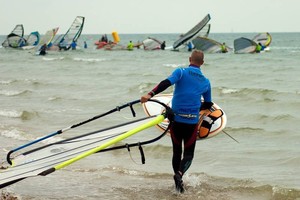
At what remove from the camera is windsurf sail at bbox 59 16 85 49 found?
49500 millimetres

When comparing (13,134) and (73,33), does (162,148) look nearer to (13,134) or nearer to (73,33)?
(13,134)

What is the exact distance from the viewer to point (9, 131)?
37.2ft

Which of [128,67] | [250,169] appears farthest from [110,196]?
[128,67]

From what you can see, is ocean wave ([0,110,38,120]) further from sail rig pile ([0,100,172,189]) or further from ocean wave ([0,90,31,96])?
sail rig pile ([0,100,172,189])

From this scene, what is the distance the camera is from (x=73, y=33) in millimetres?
52406

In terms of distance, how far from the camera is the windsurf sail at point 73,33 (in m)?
49.5

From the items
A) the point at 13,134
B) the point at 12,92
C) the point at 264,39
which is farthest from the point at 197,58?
the point at 264,39

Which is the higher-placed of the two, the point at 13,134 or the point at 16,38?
the point at 13,134

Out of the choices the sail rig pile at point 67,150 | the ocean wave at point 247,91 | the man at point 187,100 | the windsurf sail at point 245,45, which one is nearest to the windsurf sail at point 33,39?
the windsurf sail at point 245,45

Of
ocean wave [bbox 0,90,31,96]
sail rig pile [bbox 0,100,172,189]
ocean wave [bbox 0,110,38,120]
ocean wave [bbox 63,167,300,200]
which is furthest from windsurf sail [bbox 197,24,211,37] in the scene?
sail rig pile [bbox 0,100,172,189]

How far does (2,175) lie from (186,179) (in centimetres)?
304

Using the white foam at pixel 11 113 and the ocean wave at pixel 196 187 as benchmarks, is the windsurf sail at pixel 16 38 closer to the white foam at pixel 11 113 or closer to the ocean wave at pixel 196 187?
the white foam at pixel 11 113

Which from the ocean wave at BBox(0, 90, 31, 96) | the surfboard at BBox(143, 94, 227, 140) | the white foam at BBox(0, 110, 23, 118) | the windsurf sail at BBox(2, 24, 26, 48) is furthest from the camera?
the windsurf sail at BBox(2, 24, 26, 48)

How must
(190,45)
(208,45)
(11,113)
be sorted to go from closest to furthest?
(11,113), (208,45), (190,45)
